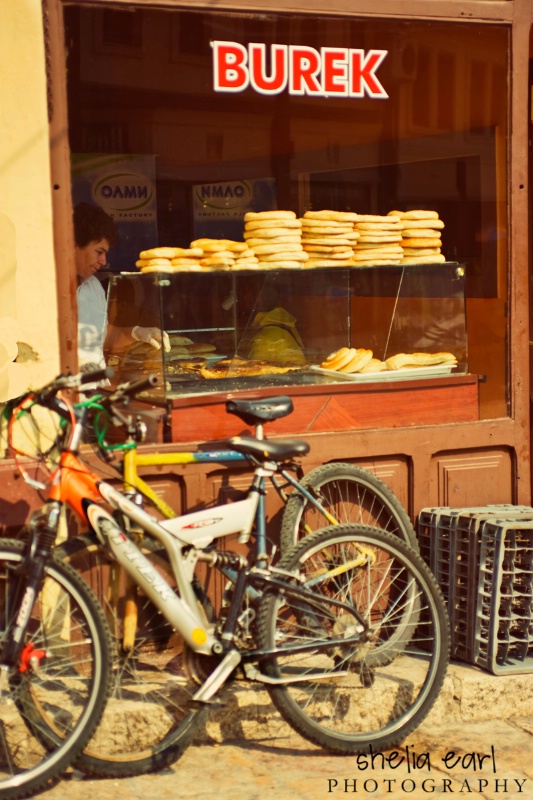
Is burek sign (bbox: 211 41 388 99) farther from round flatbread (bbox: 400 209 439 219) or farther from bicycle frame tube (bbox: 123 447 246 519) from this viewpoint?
bicycle frame tube (bbox: 123 447 246 519)

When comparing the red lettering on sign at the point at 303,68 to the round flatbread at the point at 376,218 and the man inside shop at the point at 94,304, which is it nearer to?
the round flatbread at the point at 376,218

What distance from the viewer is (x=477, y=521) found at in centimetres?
552

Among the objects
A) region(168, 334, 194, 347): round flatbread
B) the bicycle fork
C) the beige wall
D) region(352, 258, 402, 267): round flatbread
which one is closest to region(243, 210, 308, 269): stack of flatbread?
region(352, 258, 402, 267): round flatbread

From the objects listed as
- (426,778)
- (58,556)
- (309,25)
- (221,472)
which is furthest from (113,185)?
(426,778)

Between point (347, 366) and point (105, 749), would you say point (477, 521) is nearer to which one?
point (347, 366)

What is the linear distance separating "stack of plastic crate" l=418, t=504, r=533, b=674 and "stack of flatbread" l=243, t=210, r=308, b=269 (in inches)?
56.8

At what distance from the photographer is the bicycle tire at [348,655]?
4.78 meters

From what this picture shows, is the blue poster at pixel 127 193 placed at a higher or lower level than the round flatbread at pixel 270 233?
higher

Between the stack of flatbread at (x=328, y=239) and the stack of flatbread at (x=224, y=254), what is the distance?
12.5 inches

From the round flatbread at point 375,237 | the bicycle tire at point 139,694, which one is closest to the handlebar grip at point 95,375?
the bicycle tire at point 139,694

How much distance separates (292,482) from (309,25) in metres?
2.21

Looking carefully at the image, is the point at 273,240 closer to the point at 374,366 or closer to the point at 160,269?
the point at 160,269

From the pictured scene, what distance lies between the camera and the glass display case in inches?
222

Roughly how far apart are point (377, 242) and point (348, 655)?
7.26ft
